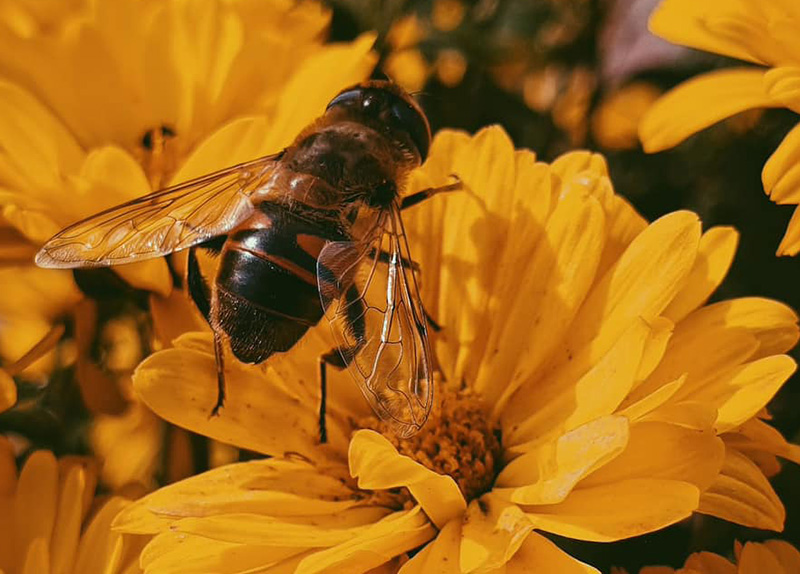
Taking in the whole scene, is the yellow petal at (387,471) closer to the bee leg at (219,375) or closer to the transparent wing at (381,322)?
the transparent wing at (381,322)

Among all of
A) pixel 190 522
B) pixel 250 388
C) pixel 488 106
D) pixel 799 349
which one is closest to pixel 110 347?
pixel 250 388

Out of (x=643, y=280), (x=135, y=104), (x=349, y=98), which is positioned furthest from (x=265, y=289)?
(x=135, y=104)

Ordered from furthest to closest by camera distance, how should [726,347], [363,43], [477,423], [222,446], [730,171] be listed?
[730,171]
[222,446]
[363,43]
[477,423]
[726,347]

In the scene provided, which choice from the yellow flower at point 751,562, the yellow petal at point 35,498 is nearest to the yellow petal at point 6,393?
the yellow petal at point 35,498

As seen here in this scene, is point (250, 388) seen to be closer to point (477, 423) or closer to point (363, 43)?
point (477, 423)

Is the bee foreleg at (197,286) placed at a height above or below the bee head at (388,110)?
below

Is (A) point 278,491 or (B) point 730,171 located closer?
(A) point 278,491
